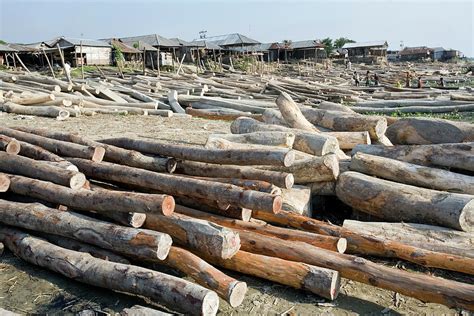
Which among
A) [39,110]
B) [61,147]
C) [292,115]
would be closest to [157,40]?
[39,110]

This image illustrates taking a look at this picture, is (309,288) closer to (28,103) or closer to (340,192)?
(340,192)

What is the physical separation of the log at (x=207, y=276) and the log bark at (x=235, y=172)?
4.50 ft

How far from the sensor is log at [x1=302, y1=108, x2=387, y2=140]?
700 cm

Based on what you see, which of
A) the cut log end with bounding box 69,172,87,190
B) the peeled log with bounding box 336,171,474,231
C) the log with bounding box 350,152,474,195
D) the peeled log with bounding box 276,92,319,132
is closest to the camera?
the peeled log with bounding box 336,171,474,231

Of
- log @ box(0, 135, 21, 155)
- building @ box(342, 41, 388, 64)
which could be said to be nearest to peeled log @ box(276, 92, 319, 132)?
log @ box(0, 135, 21, 155)

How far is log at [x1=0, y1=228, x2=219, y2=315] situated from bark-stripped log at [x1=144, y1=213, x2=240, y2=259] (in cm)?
50

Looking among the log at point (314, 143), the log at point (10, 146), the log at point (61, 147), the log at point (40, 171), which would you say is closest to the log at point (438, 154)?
the log at point (314, 143)

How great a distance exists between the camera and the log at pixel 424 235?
13.3ft

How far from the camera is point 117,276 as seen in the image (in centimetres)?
355

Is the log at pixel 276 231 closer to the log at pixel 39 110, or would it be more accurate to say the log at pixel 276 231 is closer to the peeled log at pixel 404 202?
the peeled log at pixel 404 202

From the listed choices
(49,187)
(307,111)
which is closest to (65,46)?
(307,111)

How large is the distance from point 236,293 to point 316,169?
238 centimetres

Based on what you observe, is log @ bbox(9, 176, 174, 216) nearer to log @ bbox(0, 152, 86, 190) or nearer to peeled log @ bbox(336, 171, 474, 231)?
log @ bbox(0, 152, 86, 190)

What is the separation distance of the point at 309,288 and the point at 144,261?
5.23 ft
